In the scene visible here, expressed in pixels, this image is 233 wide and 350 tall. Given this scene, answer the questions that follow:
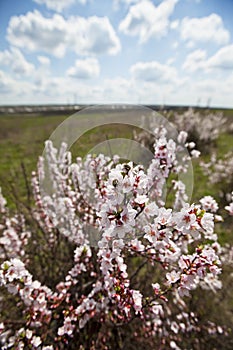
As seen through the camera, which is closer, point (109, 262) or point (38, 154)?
point (109, 262)

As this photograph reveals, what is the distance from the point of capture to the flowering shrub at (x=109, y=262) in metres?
1.21

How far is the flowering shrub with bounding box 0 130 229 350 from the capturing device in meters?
1.21

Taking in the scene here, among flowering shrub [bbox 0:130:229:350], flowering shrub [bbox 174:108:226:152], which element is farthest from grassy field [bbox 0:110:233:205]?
flowering shrub [bbox 174:108:226:152]

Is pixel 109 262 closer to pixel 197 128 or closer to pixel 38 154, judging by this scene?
pixel 38 154

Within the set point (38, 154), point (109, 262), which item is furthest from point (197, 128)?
point (109, 262)

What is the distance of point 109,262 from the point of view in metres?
1.51

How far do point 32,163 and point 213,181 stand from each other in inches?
239

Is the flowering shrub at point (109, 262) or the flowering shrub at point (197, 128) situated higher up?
the flowering shrub at point (197, 128)

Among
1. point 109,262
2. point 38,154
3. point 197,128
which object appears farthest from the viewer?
point 197,128

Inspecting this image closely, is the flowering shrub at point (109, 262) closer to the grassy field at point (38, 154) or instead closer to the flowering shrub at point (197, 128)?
the grassy field at point (38, 154)

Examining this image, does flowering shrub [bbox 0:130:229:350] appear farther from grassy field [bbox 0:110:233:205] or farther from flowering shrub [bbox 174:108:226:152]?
flowering shrub [bbox 174:108:226:152]

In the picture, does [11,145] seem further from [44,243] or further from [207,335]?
[207,335]

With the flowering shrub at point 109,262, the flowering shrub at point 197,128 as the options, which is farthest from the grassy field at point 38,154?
the flowering shrub at point 197,128

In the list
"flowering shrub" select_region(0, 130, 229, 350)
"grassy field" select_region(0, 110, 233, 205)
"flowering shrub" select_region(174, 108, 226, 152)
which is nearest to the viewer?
"flowering shrub" select_region(0, 130, 229, 350)
